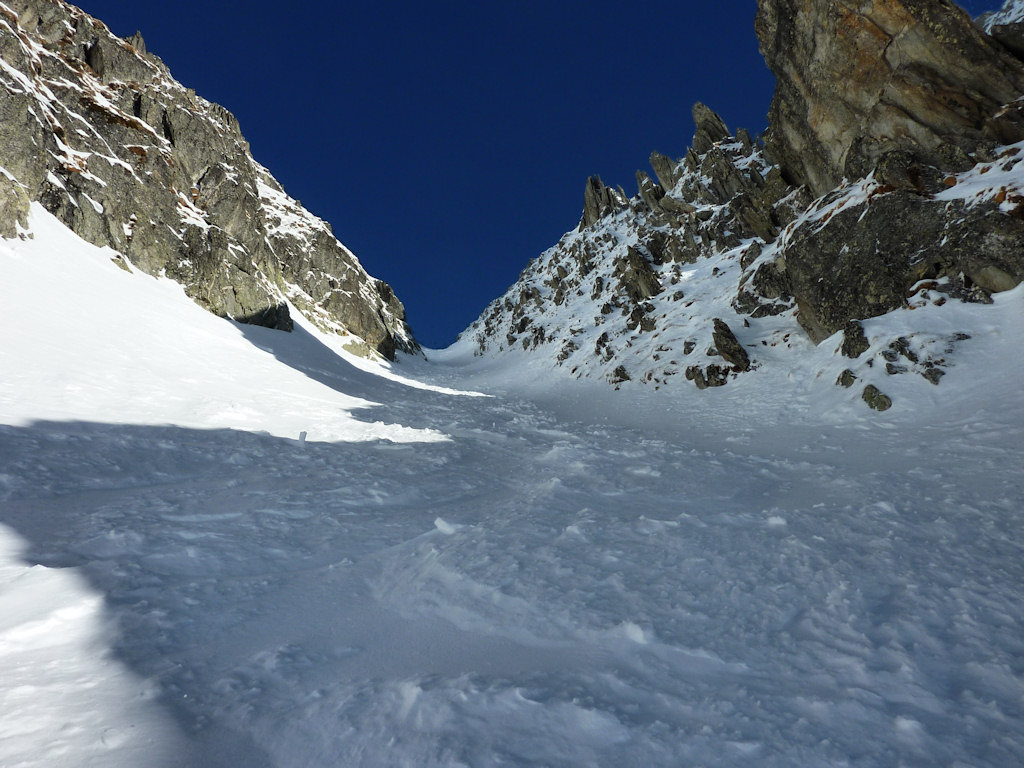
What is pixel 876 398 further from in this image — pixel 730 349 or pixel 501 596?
pixel 501 596

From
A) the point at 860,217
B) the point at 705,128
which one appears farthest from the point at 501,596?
the point at 705,128

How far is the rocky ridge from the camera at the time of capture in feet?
41.0

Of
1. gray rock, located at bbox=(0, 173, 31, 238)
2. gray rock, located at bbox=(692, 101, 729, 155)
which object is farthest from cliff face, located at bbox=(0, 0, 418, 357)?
gray rock, located at bbox=(692, 101, 729, 155)

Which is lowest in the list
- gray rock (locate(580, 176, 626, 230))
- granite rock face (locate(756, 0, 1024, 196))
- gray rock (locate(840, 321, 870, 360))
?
gray rock (locate(840, 321, 870, 360))

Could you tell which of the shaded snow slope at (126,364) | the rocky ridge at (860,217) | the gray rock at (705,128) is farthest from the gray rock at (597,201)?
the shaded snow slope at (126,364)

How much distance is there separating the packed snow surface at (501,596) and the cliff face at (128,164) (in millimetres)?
18202

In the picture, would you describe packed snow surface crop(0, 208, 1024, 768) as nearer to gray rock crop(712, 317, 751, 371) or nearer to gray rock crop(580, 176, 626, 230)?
gray rock crop(712, 317, 751, 371)

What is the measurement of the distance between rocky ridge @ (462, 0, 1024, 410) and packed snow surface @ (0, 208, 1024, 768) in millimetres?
4612

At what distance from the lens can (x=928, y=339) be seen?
1150cm

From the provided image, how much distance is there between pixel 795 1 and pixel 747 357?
56.6 feet

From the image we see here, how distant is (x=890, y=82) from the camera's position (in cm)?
1716

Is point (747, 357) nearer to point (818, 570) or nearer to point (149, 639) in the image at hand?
point (818, 570)

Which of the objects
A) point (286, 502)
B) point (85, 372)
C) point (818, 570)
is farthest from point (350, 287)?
point (818, 570)

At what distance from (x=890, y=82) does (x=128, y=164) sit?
1528 inches
